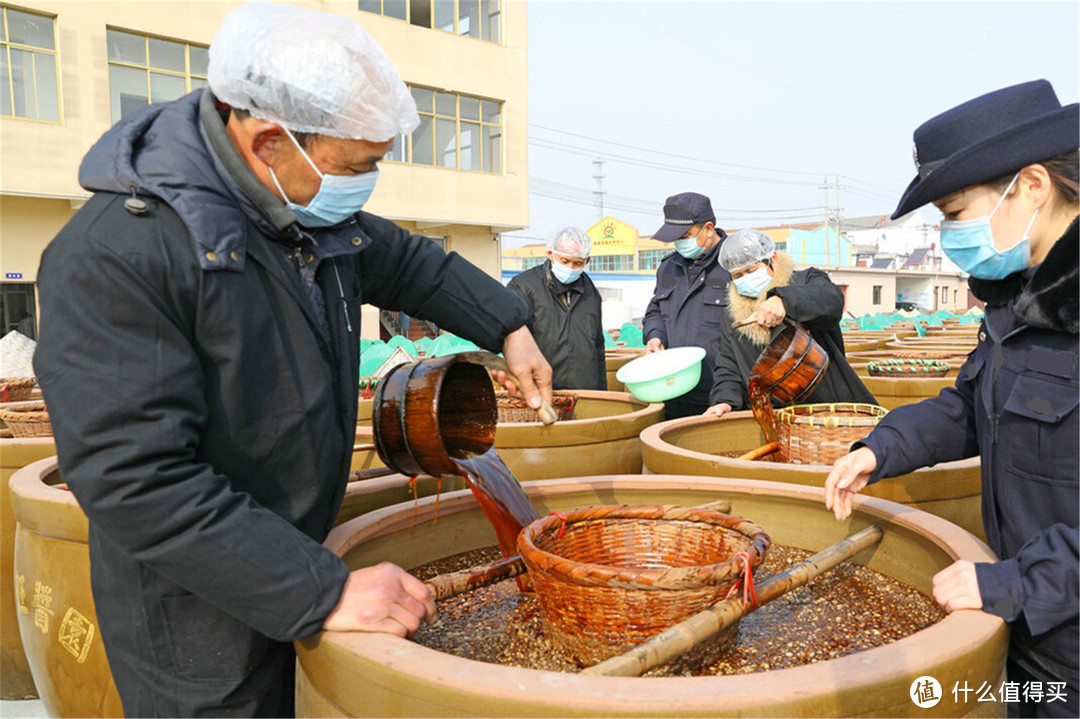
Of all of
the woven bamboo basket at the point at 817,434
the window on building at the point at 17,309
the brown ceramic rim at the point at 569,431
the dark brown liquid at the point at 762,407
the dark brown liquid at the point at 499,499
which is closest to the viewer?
the dark brown liquid at the point at 499,499

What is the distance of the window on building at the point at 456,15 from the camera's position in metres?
18.8

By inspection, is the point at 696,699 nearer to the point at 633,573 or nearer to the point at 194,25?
the point at 633,573

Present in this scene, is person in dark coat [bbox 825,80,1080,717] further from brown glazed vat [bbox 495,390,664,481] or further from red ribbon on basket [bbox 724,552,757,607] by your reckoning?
brown glazed vat [bbox 495,390,664,481]

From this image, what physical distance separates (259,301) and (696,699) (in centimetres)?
99

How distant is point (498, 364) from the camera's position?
83.7 inches

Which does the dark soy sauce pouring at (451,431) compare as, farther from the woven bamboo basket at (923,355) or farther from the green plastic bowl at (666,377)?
the woven bamboo basket at (923,355)

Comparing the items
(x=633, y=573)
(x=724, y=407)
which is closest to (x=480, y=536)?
(x=633, y=573)

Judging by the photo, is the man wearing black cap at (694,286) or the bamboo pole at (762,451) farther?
the man wearing black cap at (694,286)

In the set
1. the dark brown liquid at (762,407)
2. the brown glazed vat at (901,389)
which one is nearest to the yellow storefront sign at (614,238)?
the brown glazed vat at (901,389)

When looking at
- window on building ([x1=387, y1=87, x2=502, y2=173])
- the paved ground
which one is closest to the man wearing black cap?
the paved ground

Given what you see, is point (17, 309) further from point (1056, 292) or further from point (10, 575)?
point (1056, 292)

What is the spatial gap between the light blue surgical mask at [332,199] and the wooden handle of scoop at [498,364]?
51 cm

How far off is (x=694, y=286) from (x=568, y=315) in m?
0.89

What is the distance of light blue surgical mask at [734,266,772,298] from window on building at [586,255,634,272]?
51945mm
